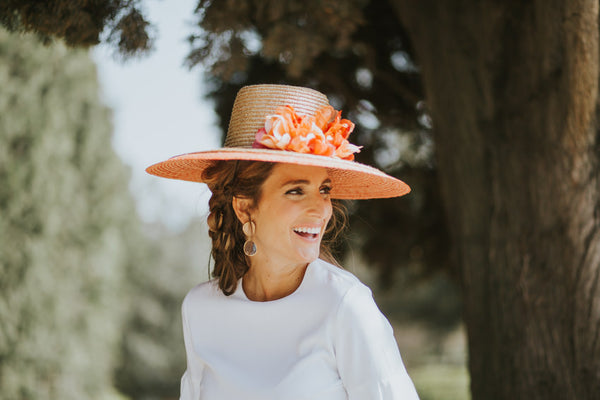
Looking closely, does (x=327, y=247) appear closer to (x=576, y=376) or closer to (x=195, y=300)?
(x=195, y=300)

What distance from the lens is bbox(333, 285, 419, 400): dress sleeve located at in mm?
1686

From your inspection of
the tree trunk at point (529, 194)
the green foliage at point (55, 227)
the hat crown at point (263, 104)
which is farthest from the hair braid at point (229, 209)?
the green foliage at point (55, 227)

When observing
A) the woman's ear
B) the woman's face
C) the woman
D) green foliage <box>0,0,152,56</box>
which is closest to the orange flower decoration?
the woman

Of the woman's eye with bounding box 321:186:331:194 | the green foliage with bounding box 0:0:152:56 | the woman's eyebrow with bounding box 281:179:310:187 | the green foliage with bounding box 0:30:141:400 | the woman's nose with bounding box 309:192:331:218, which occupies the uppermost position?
the green foliage with bounding box 0:0:152:56

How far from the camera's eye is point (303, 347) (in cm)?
184

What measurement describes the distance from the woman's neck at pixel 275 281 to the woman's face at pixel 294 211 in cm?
→ 6

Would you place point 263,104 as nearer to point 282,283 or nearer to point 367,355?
point 282,283

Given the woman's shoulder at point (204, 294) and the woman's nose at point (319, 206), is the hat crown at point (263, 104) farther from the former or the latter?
the woman's shoulder at point (204, 294)

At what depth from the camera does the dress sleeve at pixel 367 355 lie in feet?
5.53

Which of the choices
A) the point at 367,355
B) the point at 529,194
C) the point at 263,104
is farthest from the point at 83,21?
the point at 529,194

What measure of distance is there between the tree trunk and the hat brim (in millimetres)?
840

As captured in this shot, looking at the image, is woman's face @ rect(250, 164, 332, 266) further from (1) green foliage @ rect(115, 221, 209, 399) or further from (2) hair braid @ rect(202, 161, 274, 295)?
(1) green foliage @ rect(115, 221, 209, 399)

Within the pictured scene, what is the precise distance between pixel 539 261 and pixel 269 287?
142 centimetres

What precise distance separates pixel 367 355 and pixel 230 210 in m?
0.87
